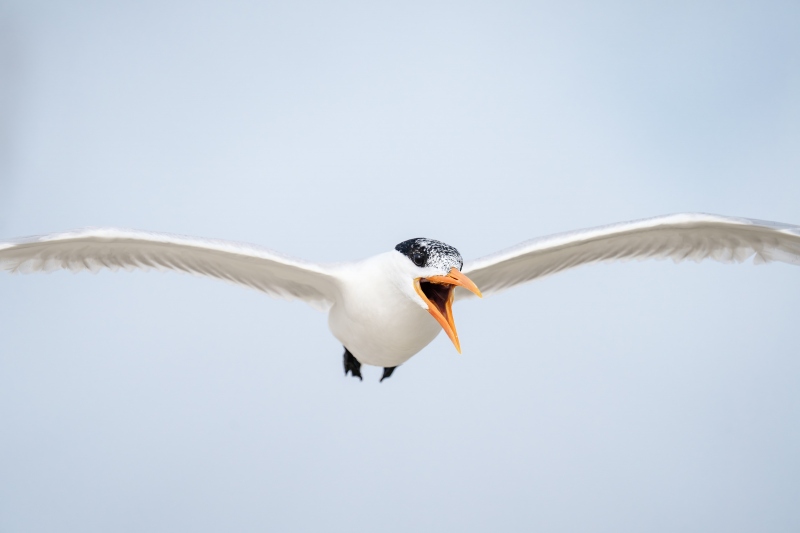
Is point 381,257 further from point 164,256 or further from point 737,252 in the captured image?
point 737,252

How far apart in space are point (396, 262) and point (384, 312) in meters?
0.36

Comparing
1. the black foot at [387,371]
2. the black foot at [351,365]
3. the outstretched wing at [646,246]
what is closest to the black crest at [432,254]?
the outstretched wing at [646,246]

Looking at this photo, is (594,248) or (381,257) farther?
(594,248)

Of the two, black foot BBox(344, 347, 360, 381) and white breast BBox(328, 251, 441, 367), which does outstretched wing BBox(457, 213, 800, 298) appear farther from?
black foot BBox(344, 347, 360, 381)

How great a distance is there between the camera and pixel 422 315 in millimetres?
5156

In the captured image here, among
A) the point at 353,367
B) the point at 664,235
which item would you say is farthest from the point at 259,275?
the point at 664,235

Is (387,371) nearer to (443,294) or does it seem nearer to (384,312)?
(384,312)

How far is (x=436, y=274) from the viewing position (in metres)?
4.74

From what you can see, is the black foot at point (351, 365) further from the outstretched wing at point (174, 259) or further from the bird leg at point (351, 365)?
the outstretched wing at point (174, 259)

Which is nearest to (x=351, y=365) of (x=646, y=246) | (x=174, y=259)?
(x=174, y=259)

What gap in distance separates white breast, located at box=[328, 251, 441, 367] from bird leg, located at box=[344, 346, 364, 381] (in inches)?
22.1

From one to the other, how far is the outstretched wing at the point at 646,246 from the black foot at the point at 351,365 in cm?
85

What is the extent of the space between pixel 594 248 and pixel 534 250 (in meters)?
0.72

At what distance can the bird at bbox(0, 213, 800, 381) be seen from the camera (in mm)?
4992
